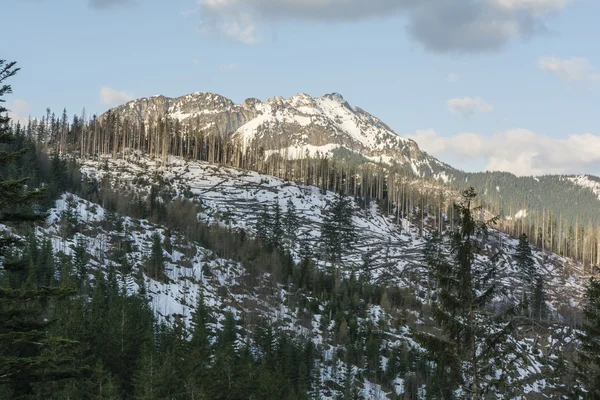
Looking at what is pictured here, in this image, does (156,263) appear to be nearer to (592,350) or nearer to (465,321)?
(592,350)

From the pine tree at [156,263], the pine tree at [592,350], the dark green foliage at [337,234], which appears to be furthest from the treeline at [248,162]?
the pine tree at [592,350]

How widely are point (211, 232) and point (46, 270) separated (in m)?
44.6

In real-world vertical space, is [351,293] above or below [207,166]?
below

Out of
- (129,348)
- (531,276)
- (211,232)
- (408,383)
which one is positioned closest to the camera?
(129,348)

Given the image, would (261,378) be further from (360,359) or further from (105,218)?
(105,218)

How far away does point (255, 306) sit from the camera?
8638 centimetres

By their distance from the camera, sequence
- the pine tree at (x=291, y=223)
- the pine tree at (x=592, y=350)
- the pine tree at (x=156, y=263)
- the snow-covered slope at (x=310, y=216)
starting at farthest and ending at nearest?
1. the pine tree at (x=291, y=223)
2. the snow-covered slope at (x=310, y=216)
3. the pine tree at (x=156, y=263)
4. the pine tree at (x=592, y=350)

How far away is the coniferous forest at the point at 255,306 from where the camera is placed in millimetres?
16875

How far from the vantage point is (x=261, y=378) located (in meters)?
47.3

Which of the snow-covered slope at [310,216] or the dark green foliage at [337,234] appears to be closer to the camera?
the dark green foliage at [337,234]

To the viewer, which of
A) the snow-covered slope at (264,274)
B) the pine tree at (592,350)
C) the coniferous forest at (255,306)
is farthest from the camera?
the snow-covered slope at (264,274)

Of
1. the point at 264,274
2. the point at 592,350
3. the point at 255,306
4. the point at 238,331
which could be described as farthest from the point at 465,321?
the point at 264,274

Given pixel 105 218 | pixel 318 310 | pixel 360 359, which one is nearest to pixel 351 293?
pixel 318 310

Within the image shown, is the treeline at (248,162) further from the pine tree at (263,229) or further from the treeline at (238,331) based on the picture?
the pine tree at (263,229)
